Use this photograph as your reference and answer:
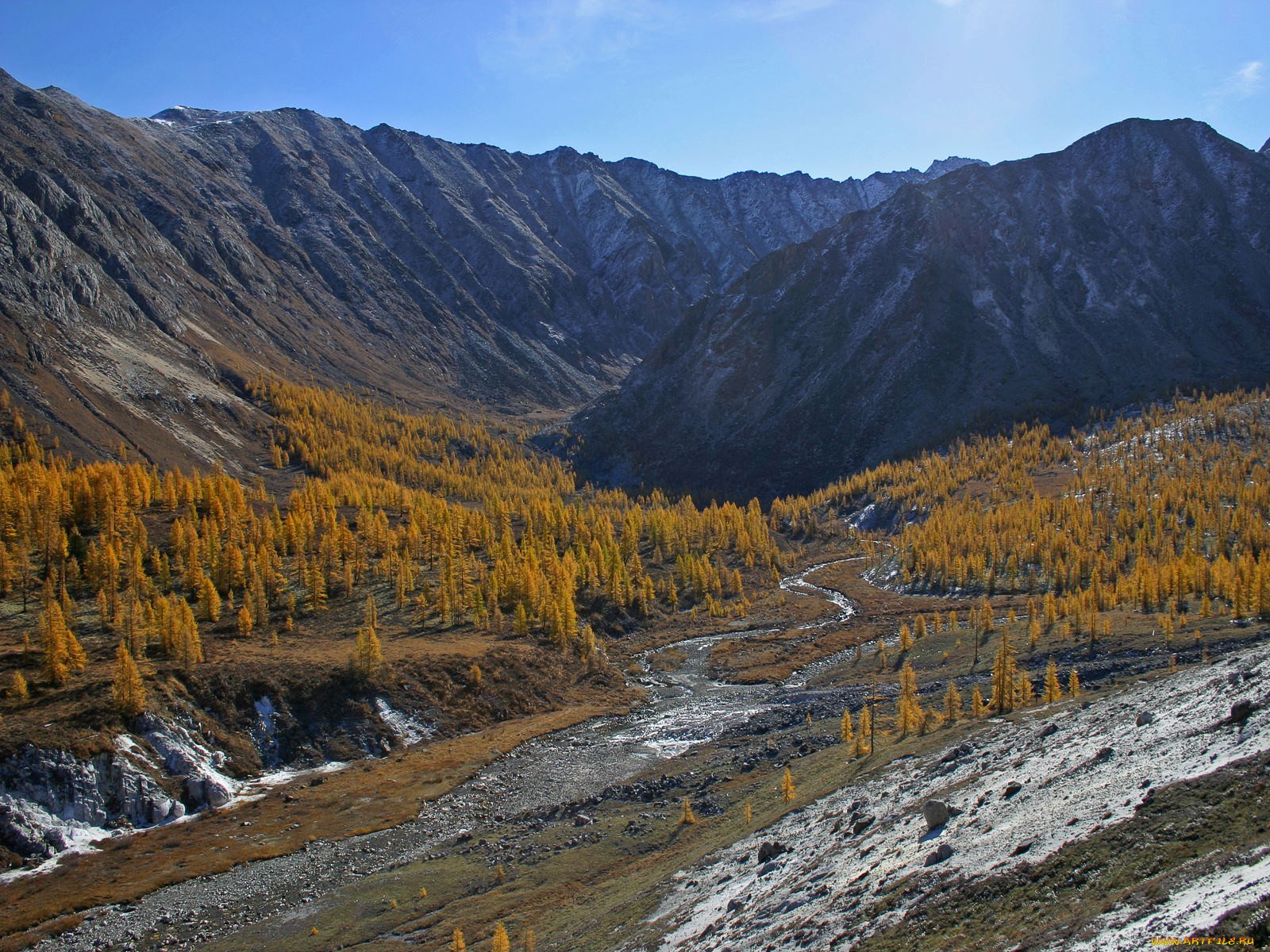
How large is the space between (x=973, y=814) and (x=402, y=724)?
65137mm

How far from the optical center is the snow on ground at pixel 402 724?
81500mm

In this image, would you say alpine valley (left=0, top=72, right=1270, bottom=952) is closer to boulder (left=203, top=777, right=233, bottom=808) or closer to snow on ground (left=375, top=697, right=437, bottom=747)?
boulder (left=203, top=777, right=233, bottom=808)

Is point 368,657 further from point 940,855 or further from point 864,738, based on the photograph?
point 940,855

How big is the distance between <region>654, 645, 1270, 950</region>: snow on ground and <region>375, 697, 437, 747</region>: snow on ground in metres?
49.9

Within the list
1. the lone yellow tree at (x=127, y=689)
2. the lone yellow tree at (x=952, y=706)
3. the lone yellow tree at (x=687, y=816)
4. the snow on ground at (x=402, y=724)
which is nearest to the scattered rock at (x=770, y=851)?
the lone yellow tree at (x=687, y=816)

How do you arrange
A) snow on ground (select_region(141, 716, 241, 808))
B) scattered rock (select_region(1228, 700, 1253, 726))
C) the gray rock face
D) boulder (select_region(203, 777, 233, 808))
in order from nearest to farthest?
scattered rock (select_region(1228, 700, 1253, 726)), the gray rock face, boulder (select_region(203, 777, 233, 808)), snow on ground (select_region(141, 716, 241, 808))

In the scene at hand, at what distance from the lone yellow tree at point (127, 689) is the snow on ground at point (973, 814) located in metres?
53.7

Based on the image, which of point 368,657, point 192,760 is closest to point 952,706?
point 368,657

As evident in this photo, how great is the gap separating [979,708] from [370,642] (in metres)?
60.3

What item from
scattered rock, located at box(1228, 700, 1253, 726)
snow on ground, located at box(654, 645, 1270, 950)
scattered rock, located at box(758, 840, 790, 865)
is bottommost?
scattered rock, located at box(758, 840, 790, 865)

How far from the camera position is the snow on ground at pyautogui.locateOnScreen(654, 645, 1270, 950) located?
85.6 ft

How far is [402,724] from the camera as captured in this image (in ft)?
271

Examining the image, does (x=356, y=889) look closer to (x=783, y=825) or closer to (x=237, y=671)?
(x=783, y=825)

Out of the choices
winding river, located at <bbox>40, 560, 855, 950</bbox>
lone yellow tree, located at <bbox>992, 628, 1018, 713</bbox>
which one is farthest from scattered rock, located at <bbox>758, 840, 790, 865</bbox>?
winding river, located at <bbox>40, 560, 855, 950</bbox>
